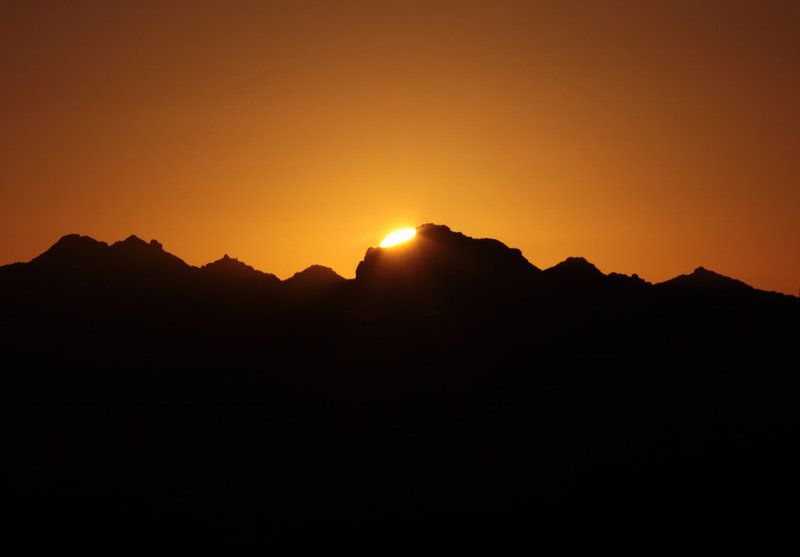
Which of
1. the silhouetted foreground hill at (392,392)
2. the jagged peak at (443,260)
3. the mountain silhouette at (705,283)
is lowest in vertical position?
the silhouetted foreground hill at (392,392)

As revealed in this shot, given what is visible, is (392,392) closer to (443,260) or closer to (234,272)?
(443,260)

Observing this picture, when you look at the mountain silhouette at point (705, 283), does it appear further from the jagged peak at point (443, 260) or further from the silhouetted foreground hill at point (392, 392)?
the jagged peak at point (443, 260)

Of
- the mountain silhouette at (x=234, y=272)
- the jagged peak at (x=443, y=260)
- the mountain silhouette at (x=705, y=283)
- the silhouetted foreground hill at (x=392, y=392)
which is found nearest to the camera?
the silhouetted foreground hill at (x=392, y=392)

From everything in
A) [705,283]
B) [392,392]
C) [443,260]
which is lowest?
[392,392]

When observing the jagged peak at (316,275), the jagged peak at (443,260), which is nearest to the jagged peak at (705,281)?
the jagged peak at (443,260)

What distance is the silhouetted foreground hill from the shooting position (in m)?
84.9

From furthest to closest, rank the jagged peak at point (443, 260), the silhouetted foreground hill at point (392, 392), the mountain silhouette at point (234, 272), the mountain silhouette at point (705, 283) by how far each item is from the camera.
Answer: the mountain silhouette at point (234, 272) → the mountain silhouette at point (705, 283) → the jagged peak at point (443, 260) → the silhouetted foreground hill at point (392, 392)

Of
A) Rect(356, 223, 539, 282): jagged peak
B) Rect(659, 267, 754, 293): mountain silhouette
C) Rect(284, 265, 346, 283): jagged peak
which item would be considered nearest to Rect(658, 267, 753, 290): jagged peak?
Rect(659, 267, 754, 293): mountain silhouette

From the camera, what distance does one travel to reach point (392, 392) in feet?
317

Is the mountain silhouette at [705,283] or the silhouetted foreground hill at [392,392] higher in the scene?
the mountain silhouette at [705,283]

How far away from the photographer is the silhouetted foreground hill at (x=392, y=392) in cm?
8488

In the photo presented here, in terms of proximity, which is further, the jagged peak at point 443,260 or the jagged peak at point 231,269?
the jagged peak at point 231,269

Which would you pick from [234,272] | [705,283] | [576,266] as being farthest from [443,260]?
[705,283]

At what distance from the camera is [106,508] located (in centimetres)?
8781
